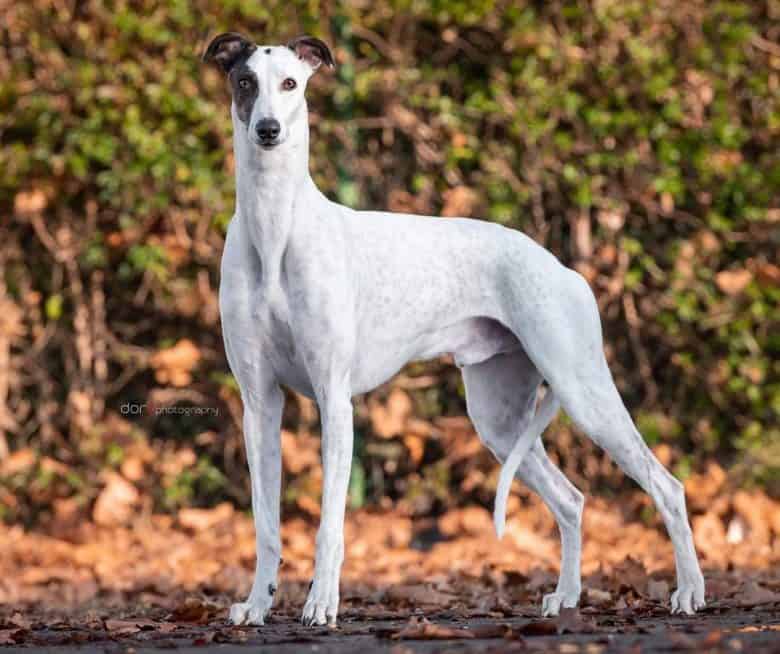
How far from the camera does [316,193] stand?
4.68 m

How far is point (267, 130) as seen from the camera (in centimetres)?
432

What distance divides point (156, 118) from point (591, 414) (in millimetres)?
3726

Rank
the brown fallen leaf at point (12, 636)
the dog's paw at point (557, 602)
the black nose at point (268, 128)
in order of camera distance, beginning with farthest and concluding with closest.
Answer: the dog's paw at point (557, 602) < the black nose at point (268, 128) < the brown fallen leaf at point (12, 636)

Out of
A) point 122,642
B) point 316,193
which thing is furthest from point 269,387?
point 122,642

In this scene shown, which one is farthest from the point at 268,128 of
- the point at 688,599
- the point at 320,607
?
the point at 688,599

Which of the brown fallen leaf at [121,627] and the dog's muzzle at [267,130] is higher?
the dog's muzzle at [267,130]

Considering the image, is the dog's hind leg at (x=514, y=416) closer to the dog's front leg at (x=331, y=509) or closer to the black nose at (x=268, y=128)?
the dog's front leg at (x=331, y=509)

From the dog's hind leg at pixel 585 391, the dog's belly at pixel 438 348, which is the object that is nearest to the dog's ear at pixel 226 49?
the dog's belly at pixel 438 348

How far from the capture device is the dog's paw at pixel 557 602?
4.83 metres

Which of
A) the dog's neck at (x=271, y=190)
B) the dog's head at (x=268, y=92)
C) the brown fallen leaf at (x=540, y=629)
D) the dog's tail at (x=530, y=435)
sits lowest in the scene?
the brown fallen leaf at (x=540, y=629)

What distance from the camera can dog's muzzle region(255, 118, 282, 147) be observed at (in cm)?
431

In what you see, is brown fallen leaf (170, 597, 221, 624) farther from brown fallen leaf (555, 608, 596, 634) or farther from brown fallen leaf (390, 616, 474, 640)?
brown fallen leaf (555, 608, 596, 634)

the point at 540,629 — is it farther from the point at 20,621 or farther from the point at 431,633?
the point at 20,621

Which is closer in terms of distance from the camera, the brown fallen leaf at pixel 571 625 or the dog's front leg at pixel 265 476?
the brown fallen leaf at pixel 571 625
